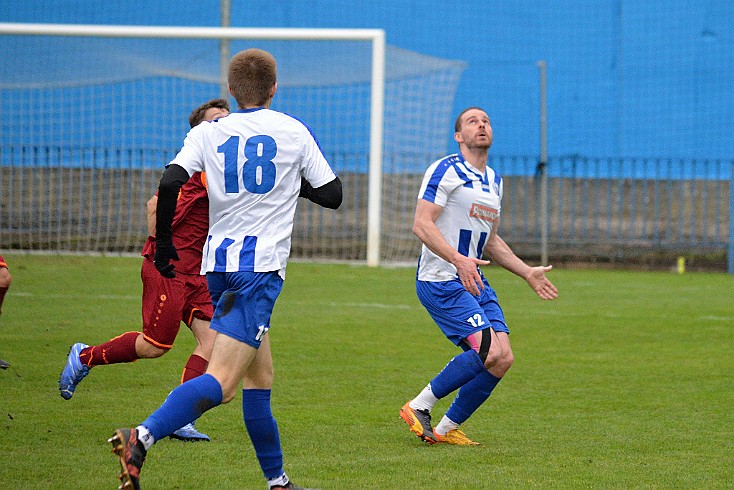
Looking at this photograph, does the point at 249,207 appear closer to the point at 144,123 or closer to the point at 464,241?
the point at 464,241

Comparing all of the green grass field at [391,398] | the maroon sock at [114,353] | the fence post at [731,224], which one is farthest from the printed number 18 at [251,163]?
the fence post at [731,224]

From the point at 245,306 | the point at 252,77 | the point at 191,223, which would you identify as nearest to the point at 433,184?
the point at 191,223

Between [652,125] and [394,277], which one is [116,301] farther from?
[652,125]

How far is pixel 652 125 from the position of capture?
A: 2072 centimetres

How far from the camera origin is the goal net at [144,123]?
Answer: 18.1m

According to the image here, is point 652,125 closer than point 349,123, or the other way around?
point 349,123

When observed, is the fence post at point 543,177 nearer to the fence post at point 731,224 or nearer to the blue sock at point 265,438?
the fence post at point 731,224

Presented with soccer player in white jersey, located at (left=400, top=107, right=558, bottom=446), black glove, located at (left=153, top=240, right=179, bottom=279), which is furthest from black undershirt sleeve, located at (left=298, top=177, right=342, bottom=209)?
soccer player in white jersey, located at (left=400, top=107, right=558, bottom=446)

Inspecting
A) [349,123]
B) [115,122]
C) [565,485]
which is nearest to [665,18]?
[349,123]

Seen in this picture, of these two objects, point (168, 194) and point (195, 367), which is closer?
point (168, 194)

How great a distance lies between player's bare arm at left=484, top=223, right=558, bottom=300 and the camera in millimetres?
6270

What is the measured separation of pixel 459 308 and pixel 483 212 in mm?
604

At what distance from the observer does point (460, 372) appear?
6.38 meters

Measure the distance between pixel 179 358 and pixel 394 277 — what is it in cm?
736
